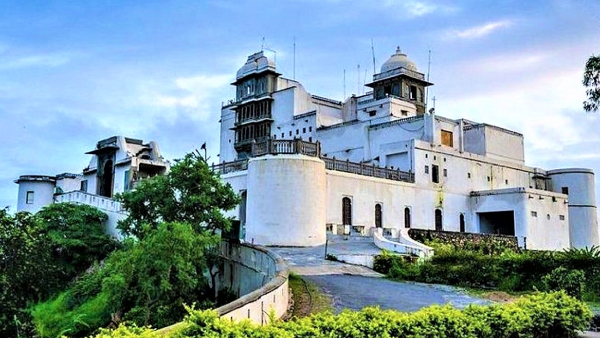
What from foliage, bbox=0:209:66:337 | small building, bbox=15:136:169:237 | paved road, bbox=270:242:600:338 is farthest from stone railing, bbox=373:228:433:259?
small building, bbox=15:136:169:237

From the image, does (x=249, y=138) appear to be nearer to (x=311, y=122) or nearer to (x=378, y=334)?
(x=311, y=122)

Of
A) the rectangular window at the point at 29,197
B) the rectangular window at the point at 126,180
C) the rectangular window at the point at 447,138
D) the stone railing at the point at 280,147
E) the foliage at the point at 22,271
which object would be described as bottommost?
the foliage at the point at 22,271

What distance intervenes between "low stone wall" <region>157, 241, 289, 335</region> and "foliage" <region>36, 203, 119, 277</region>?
15.0m

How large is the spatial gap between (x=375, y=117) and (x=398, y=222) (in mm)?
12339

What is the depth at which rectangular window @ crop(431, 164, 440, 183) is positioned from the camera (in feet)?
131

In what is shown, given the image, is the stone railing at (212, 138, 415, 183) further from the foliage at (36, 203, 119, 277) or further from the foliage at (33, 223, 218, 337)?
the foliage at (33, 223, 218, 337)

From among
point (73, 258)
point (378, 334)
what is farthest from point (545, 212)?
point (378, 334)

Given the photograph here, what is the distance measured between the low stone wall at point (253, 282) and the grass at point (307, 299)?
1.20 ft

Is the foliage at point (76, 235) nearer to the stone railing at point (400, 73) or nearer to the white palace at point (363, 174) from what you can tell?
the white palace at point (363, 174)

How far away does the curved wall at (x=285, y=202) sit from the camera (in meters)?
29.5

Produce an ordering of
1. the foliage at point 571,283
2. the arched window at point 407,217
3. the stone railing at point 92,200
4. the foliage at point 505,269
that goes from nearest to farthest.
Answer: the foliage at point 571,283, the foliage at point 505,269, the stone railing at point 92,200, the arched window at point 407,217

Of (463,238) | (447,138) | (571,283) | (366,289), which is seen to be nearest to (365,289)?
(366,289)

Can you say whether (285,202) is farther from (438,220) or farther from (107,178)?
(107,178)

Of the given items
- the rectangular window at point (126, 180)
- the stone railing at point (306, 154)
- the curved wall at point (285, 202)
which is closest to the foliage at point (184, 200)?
the curved wall at point (285, 202)
